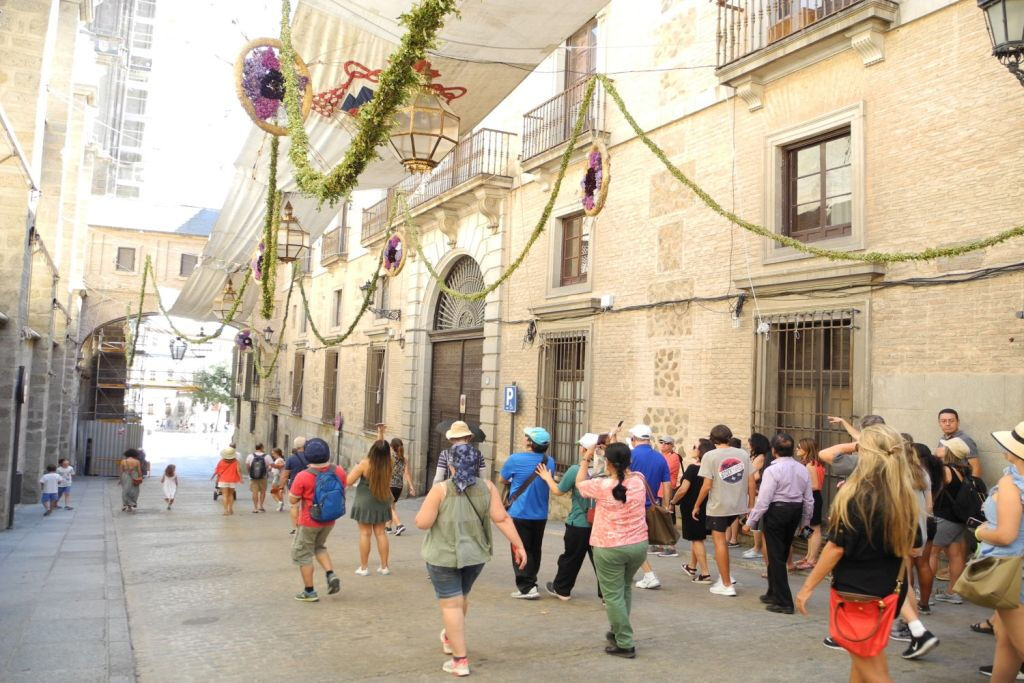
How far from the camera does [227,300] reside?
16812 millimetres

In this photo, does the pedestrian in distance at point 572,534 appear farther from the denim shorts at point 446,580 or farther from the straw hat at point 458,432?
the denim shorts at point 446,580

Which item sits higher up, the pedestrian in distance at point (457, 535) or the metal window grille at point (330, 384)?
the metal window grille at point (330, 384)

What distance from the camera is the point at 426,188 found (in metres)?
18.1

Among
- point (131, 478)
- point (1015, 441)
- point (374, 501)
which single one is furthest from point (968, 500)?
point (131, 478)

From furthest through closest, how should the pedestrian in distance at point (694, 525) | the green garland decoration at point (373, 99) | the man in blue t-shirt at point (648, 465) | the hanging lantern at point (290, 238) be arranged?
the hanging lantern at point (290, 238) → the pedestrian in distance at point (694, 525) → the man in blue t-shirt at point (648, 465) → the green garland decoration at point (373, 99)

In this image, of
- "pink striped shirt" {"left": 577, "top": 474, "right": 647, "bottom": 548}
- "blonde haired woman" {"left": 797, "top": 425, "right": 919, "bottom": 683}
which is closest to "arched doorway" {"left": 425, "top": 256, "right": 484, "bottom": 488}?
"pink striped shirt" {"left": 577, "top": 474, "right": 647, "bottom": 548}

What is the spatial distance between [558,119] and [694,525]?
26.7ft

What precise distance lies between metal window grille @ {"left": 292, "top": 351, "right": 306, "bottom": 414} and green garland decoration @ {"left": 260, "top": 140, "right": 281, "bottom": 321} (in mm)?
17827

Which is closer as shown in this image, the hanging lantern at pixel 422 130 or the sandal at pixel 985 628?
the sandal at pixel 985 628

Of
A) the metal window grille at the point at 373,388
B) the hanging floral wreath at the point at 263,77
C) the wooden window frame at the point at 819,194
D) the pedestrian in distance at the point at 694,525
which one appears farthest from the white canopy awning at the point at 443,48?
the metal window grille at the point at 373,388

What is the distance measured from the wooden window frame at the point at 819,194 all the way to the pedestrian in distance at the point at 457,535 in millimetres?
5728

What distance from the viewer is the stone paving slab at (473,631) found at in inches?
195

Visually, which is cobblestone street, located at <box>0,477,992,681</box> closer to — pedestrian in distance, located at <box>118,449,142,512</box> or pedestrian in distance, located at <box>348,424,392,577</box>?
pedestrian in distance, located at <box>348,424,392,577</box>

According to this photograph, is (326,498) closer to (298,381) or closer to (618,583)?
(618,583)
